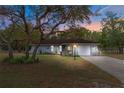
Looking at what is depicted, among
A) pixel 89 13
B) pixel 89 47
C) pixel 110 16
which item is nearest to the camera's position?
pixel 89 13

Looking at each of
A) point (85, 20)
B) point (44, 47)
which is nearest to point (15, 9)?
point (85, 20)

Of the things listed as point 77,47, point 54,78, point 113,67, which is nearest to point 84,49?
point 77,47

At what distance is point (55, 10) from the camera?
90.7ft

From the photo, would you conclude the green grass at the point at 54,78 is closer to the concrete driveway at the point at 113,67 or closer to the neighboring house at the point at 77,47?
the concrete driveway at the point at 113,67

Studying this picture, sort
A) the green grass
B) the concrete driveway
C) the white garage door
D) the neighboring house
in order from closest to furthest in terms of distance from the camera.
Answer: the green grass
the concrete driveway
the neighboring house
the white garage door

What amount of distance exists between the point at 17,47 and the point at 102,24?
17.8 m

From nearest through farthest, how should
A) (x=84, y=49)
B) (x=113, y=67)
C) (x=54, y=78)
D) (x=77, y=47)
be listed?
(x=54, y=78), (x=113, y=67), (x=77, y=47), (x=84, y=49)

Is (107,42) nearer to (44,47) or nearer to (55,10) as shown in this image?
(44,47)

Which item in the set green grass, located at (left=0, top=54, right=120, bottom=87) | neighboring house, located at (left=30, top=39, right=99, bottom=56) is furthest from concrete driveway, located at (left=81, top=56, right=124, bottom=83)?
neighboring house, located at (left=30, top=39, right=99, bottom=56)

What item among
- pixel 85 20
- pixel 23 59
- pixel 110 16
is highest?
pixel 110 16

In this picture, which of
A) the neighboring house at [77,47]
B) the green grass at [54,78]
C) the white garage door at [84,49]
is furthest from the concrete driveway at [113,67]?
the white garage door at [84,49]

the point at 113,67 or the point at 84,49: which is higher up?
the point at 84,49

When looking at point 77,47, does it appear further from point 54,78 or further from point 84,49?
point 54,78

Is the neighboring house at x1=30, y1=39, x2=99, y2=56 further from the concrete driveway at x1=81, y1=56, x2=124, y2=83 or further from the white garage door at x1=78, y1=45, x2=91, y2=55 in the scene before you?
the concrete driveway at x1=81, y1=56, x2=124, y2=83
